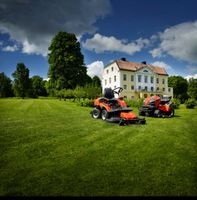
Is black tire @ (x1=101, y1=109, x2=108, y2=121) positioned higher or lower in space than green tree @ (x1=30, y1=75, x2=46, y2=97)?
lower

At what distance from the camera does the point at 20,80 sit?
5944 cm

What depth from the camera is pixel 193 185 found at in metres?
3.19

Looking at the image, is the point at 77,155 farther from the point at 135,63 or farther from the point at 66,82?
the point at 135,63

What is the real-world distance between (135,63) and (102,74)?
364 inches

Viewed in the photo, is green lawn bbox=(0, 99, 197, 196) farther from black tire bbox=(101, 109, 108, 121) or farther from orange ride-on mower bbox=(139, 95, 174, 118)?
orange ride-on mower bbox=(139, 95, 174, 118)

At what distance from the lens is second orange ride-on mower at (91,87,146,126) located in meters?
8.91

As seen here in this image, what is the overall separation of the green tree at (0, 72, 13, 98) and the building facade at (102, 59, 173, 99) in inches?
1668

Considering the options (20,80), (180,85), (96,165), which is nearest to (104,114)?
(96,165)

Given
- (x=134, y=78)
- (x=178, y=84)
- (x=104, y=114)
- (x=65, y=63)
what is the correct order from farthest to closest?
1. (x=178, y=84)
2. (x=134, y=78)
3. (x=65, y=63)
4. (x=104, y=114)

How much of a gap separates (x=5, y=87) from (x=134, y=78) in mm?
51199

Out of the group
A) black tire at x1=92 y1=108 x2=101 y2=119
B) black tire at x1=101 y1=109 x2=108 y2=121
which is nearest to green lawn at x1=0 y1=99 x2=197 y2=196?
black tire at x1=101 y1=109 x2=108 y2=121

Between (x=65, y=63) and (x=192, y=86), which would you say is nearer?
(x=65, y=63)

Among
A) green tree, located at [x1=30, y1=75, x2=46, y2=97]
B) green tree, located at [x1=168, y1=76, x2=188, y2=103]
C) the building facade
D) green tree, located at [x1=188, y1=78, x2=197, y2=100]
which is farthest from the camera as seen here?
green tree, located at [x1=30, y1=75, x2=46, y2=97]

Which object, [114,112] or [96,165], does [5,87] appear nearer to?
[114,112]
